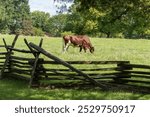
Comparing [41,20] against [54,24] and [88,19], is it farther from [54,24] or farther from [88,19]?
[88,19]

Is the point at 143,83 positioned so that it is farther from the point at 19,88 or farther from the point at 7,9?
the point at 7,9

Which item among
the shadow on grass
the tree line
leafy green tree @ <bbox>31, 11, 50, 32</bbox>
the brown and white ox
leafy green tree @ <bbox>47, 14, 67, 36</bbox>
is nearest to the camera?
the shadow on grass

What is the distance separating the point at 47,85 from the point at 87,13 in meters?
3.54

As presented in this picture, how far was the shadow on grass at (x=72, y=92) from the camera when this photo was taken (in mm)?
13258

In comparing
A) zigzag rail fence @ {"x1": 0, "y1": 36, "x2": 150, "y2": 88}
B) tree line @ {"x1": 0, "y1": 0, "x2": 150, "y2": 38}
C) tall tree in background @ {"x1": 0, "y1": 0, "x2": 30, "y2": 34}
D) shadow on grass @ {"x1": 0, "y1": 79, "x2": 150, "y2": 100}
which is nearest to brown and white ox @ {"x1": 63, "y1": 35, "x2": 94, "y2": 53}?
tree line @ {"x1": 0, "y1": 0, "x2": 150, "y2": 38}

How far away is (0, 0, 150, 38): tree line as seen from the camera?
1555 centimetres

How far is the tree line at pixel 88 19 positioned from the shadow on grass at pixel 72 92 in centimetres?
288

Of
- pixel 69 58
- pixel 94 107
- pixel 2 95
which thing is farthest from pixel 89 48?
pixel 94 107

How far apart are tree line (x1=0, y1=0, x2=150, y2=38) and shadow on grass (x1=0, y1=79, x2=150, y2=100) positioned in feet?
9.44

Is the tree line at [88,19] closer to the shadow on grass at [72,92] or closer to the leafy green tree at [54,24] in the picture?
the leafy green tree at [54,24]

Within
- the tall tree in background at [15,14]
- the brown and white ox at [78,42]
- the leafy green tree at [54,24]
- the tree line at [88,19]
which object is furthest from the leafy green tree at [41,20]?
the brown and white ox at [78,42]

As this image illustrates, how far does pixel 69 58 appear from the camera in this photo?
1005 inches

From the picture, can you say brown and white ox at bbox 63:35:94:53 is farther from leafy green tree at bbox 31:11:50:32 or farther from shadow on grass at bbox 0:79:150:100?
leafy green tree at bbox 31:11:50:32

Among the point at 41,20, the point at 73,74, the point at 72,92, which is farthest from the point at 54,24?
the point at 72,92
